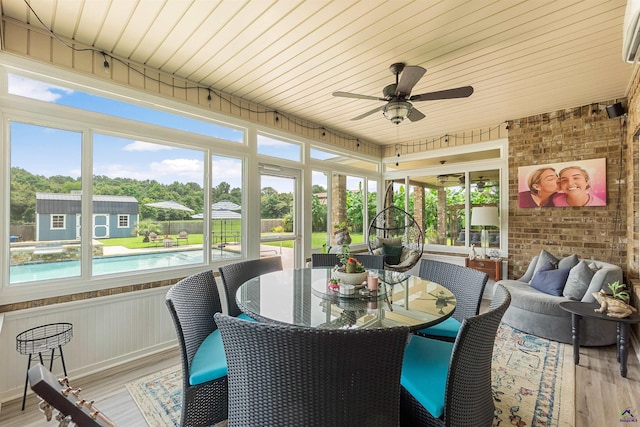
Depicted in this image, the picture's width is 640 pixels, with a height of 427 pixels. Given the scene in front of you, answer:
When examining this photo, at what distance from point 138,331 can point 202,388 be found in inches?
61.6

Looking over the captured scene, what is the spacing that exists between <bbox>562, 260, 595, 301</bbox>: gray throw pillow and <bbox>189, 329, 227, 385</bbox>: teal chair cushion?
12.1ft

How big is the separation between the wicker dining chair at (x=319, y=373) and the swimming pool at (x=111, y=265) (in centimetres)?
228

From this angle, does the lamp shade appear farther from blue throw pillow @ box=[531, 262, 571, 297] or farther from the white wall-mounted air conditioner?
the white wall-mounted air conditioner

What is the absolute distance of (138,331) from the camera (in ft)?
9.41

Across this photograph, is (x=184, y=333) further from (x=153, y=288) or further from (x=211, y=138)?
(x=211, y=138)

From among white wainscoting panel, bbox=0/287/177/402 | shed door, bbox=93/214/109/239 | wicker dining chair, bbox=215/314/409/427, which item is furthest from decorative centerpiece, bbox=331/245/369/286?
shed door, bbox=93/214/109/239

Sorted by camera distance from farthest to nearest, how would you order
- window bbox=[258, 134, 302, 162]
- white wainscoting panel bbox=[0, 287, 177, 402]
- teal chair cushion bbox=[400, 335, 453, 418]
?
window bbox=[258, 134, 302, 162]
white wainscoting panel bbox=[0, 287, 177, 402]
teal chair cushion bbox=[400, 335, 453, 418]

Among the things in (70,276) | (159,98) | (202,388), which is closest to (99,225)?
(70,276)

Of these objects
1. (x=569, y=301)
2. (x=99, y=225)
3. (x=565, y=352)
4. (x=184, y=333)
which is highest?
(x=99, y=225)

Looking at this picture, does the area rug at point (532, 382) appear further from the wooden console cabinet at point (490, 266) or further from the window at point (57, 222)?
the window at point (57, 222)

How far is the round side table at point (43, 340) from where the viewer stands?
207 cm

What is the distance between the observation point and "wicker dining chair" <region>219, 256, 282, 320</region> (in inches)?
98.4

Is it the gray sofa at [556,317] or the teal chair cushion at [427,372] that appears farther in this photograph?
the gray sofa at [556,317]

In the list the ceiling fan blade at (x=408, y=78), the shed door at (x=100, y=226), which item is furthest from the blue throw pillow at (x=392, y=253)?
the shed door at (x=100, y=226)
